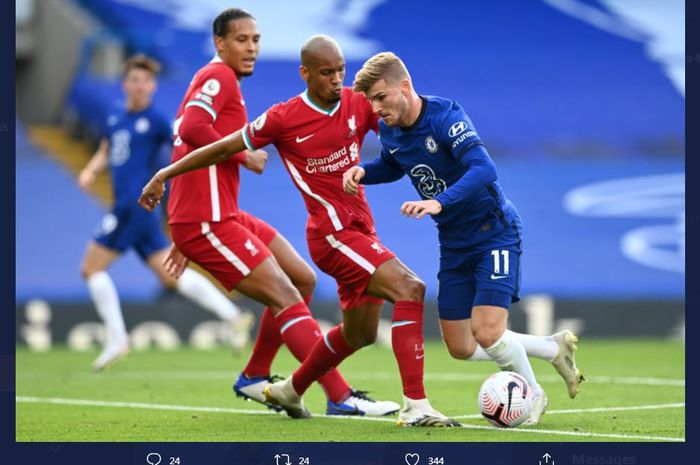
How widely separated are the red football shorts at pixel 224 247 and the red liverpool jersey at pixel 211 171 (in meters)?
0.06

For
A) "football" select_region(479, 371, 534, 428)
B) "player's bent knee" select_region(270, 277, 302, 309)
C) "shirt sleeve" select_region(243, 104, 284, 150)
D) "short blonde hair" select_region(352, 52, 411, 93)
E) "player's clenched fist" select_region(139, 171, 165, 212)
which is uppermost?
"short blonde hair" select_region(352, 52, 411, 93)

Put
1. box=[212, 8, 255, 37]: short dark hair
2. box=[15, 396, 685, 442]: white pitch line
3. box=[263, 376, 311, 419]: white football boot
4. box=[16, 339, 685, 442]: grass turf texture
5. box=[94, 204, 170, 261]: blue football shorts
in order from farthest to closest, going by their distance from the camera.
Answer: box=[94, 204, 170, 261]: blue football shorts < box=[212, 8, 255, 37]: short dark hair < box=[263, 376, 311, 419]: white football boot < box=[16, 339, 685, 442]: grass turf texture < box=[15, 396, 685, 442]: white pitch line

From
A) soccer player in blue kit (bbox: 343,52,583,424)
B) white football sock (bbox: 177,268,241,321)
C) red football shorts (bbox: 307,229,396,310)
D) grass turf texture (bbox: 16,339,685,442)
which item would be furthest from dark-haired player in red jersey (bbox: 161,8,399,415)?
white football sock (bbox: 177,268,241,321)

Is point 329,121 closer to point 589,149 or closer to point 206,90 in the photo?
point 206,90

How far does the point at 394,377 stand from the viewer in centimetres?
967

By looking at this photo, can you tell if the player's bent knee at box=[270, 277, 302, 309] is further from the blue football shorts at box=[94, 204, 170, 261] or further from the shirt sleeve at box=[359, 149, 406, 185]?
the blue football shorts at box=[94, 204, 170, 261]

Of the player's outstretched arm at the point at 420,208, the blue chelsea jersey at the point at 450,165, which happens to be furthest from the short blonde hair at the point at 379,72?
the player's outstretched arm at the point at 420,208

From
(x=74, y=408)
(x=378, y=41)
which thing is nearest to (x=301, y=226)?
(x=378, y=41)

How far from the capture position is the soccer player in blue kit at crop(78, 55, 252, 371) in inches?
420

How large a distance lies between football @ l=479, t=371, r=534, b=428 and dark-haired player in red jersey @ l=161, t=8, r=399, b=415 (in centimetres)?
101

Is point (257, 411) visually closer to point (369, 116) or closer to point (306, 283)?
point (306, 283)

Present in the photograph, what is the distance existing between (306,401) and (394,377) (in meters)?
1.90

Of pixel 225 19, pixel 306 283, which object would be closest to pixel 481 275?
pixel 306 283
